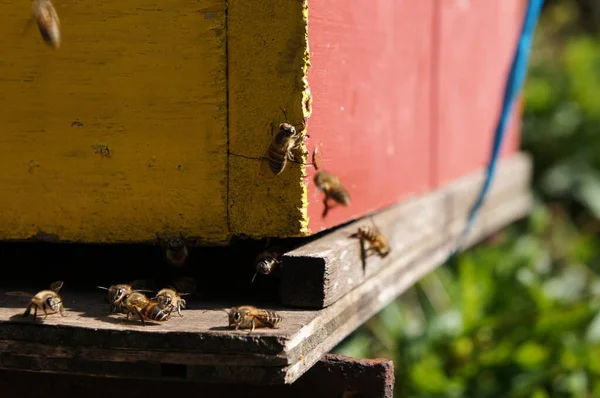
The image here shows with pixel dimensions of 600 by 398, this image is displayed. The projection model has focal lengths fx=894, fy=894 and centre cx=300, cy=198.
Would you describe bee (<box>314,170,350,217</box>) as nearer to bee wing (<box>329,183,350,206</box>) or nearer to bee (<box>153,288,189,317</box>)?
bee wing (<box>329,183,350,206</box>)

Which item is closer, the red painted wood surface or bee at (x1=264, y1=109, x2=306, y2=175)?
bee at (x1=264, y1=109, x2=306, y2=175)

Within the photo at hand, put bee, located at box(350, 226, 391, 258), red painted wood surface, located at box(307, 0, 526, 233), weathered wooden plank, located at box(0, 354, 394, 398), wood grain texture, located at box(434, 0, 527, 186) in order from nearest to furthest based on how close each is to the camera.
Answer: weathered wooden plank, located at box(0, 354, 394, 398)
red painted wood surface, located at box(307, 0, 526, 233)
bee, located at box(350, 226, 391, 258)
wood grain texture, located at box(434, 0, 527, 186)

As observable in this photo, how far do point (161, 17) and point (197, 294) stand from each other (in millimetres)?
711

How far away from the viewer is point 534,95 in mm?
6676

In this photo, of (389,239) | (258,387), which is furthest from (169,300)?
(389,239)

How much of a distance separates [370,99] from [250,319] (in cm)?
105

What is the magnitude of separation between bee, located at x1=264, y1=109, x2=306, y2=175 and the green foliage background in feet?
6.17

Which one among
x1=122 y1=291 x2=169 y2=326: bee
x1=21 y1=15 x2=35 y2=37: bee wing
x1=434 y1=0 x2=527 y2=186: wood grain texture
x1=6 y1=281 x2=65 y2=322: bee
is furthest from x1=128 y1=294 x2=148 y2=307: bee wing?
x1=434 y1=0 x2=527 y2=186: wood grain texture

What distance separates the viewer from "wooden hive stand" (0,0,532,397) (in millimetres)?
1983

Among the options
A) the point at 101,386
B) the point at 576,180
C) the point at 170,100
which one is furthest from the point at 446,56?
the point at 576,180

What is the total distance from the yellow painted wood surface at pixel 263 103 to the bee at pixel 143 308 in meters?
0.31

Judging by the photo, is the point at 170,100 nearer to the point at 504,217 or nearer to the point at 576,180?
the point at 504,217

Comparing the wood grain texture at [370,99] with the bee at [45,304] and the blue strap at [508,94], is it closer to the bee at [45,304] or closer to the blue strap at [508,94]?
the blue strap at [508,94]

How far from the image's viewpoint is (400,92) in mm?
3104
